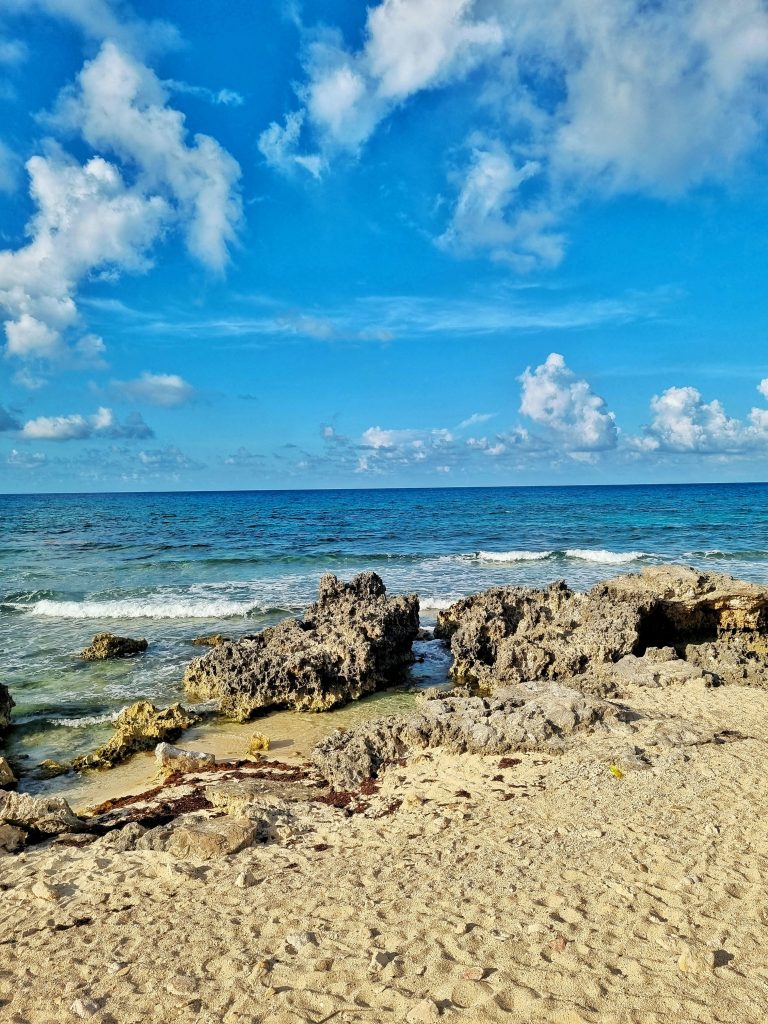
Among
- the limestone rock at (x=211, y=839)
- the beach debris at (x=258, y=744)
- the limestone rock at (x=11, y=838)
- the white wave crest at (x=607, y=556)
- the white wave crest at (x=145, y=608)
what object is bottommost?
the beach debris at (x=258, y=744)

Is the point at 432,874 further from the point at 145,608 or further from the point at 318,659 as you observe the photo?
the point at 145,608

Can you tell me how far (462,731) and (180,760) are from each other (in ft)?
14.1

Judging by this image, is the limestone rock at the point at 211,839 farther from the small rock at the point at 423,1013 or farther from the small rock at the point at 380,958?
the small rock at the point at 423,1013

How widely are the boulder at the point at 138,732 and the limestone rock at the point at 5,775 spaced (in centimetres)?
89

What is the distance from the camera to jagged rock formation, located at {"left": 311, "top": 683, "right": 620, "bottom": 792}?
9086mm

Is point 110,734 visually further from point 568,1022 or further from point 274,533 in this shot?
point 274,533

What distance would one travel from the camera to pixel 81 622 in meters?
20.9

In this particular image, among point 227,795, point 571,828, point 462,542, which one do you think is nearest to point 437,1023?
point 571,828

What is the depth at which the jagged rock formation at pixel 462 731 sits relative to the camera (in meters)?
9.09

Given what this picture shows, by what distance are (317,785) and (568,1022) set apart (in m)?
5.07

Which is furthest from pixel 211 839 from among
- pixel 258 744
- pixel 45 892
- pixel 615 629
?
pixel 615 629

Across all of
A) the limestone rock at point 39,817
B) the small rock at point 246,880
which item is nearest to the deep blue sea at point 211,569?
the limestone rock at point 39,817

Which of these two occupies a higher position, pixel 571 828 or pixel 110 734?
pixel 571 828

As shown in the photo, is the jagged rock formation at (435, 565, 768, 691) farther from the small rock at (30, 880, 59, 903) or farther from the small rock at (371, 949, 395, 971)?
the small rock at (30, 880, 59, 903)
